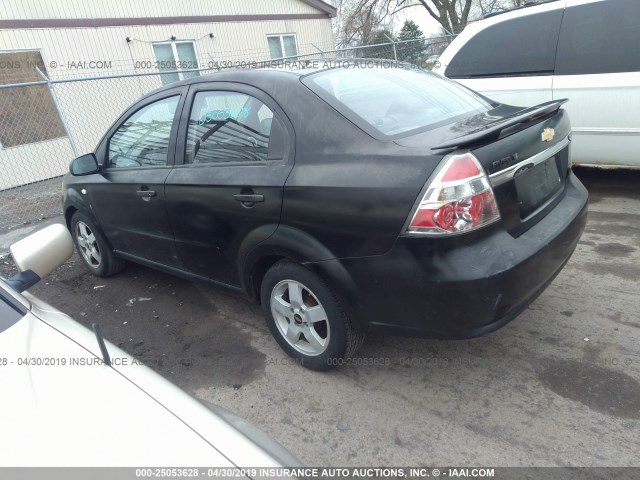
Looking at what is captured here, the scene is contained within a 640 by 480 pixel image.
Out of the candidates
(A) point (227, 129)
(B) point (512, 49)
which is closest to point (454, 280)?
(A) point (227, 129)

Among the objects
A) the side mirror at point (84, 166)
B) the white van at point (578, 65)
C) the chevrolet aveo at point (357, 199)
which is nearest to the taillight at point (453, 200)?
the chevrolet aveo at point (357, 199)

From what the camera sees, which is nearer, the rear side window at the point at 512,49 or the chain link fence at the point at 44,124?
the rear side window at the point at 512,49

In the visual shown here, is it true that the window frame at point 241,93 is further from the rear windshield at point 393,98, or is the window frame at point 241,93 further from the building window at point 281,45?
the building window at point 281,45

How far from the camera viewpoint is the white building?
355 inches

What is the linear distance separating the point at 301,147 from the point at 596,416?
1.99 m

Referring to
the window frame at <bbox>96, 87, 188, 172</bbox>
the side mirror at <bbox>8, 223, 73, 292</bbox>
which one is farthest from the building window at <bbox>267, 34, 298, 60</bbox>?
the side mirror at <bbox>8, 223, 73, 292</bbox>

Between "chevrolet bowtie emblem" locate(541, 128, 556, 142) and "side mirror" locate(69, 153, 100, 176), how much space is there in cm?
332

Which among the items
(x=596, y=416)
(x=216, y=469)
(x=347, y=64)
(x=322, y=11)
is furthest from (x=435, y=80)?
(x=322, y=11)

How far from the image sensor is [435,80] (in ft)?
10.5

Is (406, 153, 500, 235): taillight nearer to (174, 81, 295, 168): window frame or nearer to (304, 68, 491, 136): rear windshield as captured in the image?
(304, 68, 491, 136): rear windshield

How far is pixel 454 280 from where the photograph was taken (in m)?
2.10

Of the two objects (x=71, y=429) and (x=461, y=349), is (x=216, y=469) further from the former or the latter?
(x=461, y=349)

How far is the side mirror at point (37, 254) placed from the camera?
209 centimetres

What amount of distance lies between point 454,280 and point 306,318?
96cm
